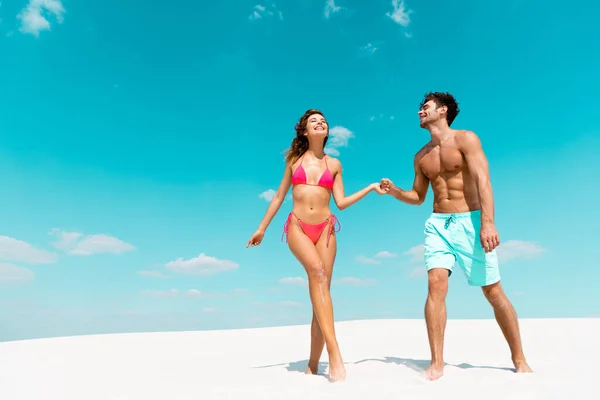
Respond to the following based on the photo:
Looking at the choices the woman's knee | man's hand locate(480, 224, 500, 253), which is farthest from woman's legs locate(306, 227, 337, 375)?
man's hand locate(480, 224, 500, 253)

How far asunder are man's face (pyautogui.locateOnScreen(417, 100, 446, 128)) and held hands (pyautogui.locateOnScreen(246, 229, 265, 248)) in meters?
2.33

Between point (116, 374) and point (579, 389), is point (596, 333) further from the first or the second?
point (116, 374)

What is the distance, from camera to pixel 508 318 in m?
5.43

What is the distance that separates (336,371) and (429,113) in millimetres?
3075

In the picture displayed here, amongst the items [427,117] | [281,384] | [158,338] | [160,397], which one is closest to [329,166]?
[427,117]

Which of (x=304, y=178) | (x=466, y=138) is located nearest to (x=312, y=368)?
(x=304, y=178)

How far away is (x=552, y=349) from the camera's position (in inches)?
314

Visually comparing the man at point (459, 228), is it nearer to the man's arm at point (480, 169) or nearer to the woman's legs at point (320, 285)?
the man's arm at point (480, 169)

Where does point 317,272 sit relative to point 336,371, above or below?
above

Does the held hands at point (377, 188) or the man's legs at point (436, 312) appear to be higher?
the held hands at point (377, 188)

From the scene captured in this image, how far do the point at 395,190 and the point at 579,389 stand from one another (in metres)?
2.76

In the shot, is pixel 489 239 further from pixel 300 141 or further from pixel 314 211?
pixel 300 141

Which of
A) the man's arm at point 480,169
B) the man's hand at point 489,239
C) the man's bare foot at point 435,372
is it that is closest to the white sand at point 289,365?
the man's bare foot at point 435,372

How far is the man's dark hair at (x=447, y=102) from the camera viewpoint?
18.9 feet
